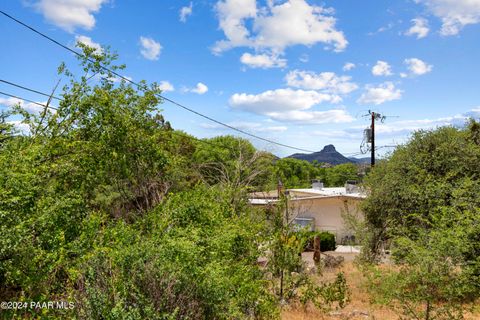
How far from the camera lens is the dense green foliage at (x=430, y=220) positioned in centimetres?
695

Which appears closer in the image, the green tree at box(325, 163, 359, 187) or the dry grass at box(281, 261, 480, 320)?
the dry grass at box(281, 261, 480, 320)

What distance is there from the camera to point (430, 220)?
460 inches

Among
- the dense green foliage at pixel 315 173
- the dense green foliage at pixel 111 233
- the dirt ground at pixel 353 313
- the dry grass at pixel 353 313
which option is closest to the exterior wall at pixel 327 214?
the dirt ground at pixel 353 313

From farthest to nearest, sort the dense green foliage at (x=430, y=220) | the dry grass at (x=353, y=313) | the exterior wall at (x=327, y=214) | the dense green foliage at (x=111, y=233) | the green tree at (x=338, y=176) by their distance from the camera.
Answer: the green tree at (x=338, y=176) → the exterior wall at (x=327, y=214) → the dry grass at (x=353, y=313) → the dense green foliage at (x=430, y=220) → the dense green foliage at (x=111, y=233)

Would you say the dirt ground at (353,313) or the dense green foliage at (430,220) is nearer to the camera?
the dense green foliage at (430,220)

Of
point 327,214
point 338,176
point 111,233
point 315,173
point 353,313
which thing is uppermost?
point 315,173

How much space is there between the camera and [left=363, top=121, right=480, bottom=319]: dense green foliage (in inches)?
273

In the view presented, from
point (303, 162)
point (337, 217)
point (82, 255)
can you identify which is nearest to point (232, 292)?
Answer: point (82, 255)

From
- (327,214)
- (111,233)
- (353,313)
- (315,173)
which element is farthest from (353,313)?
(315,173)

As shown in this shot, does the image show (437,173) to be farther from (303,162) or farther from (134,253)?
(303,162)

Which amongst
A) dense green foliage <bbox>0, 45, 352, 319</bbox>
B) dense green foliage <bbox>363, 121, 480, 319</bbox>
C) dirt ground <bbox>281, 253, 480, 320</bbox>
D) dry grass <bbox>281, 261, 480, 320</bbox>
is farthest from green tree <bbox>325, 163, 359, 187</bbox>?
dense green foliage <bbox>0, 45, 352, 319</bbox>

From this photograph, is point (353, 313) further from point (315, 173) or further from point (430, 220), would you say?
point (315, 173)

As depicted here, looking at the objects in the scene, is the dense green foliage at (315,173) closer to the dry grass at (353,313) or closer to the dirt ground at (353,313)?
the dirt ground at (353,313)

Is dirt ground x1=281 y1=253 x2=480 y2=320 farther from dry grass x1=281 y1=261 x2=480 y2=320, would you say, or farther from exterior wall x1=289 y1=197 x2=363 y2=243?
exterior wall x1=289 y1=197 x2=363 y2=243
